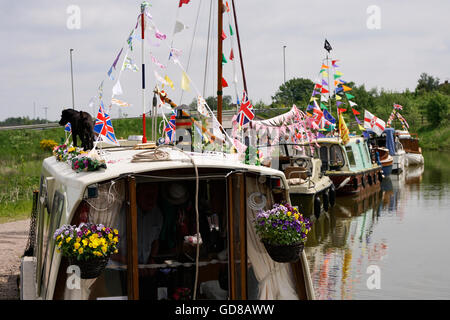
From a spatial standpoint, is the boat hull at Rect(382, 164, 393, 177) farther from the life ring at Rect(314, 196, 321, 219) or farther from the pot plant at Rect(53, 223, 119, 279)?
the pot plant at Rect(53, 223, 119, 279)

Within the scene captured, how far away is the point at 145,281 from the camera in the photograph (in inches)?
279

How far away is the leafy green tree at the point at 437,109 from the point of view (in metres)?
59.0

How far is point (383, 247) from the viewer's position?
15.3 m

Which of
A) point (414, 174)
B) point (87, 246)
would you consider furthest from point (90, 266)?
point (414, 174)

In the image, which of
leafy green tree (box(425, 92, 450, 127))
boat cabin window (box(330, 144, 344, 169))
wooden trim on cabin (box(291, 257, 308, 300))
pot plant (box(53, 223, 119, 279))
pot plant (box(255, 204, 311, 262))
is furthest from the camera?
leafy green tree (box(425, 92, 450, 127))

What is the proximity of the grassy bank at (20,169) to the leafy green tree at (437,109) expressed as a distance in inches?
1178

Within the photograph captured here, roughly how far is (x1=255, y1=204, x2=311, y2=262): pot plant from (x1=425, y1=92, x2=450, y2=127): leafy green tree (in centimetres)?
5663

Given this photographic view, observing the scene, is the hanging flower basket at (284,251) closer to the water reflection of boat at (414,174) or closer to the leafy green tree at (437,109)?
the water reflection of boat at (414,174)

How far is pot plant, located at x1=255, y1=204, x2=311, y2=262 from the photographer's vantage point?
646 centimetres

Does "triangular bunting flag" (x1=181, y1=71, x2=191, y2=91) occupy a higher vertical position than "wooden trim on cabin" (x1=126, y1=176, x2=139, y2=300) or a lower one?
higher

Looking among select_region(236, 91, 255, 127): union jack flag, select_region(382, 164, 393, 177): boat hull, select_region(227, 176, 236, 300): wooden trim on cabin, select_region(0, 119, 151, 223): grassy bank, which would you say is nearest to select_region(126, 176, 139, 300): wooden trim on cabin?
select_region(227, 176, 236, 300): wooden trim on cabin

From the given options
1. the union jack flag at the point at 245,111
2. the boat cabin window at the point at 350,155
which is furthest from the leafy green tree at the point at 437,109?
the union jack flag at the point at 245,111

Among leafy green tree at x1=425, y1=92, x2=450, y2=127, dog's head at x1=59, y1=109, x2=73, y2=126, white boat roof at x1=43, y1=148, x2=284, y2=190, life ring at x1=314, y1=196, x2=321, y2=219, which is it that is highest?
leafy green tree at x1=425, y1=92, x2=450, y2=127
